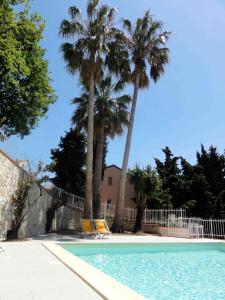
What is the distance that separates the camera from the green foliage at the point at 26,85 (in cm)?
1831

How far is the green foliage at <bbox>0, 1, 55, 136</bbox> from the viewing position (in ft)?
60.1

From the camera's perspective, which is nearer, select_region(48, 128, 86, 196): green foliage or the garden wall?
the garden wall

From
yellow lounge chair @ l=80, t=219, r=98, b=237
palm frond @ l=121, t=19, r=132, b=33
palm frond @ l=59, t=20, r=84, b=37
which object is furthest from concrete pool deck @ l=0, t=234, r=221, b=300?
palm frond @ l=121, t=19, r=132, b=33


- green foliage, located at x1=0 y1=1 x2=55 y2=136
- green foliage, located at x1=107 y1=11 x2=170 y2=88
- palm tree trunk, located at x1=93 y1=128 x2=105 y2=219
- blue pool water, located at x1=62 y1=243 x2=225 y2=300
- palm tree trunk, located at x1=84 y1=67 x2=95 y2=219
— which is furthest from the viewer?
green foliage, located at x1=107 y1=11 x2=170 y2=88

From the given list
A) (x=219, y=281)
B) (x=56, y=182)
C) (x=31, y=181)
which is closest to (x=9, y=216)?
(x=31, y=181)

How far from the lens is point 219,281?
328 inches

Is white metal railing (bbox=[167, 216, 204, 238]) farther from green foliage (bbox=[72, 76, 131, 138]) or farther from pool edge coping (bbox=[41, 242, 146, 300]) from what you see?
pool edge coping (bbox=[41, 242, 146, 300])

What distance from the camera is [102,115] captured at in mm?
23953

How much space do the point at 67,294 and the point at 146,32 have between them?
21.8 metres

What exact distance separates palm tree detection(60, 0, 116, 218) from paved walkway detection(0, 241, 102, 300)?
14.2 m

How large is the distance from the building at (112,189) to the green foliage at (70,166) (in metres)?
5.16

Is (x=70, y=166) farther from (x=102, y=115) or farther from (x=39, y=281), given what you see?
(x=39, y=281)

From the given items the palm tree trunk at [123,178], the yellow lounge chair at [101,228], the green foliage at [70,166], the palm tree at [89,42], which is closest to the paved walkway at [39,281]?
the yellow lounge chair at [101,228]

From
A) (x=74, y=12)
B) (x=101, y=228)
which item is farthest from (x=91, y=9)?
(x=101, y=228)
